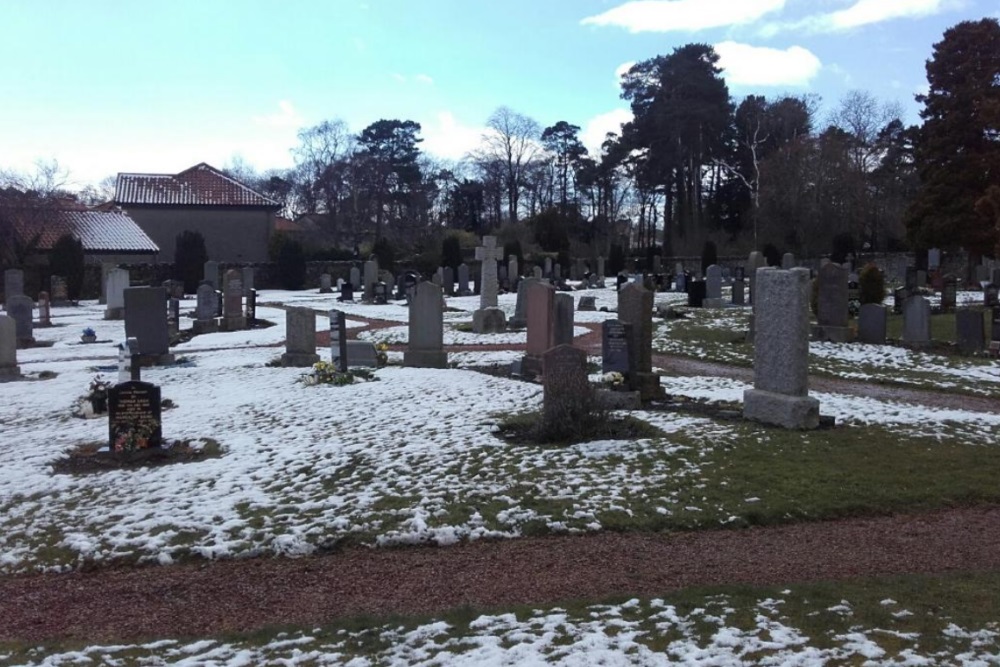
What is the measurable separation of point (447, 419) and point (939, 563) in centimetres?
626

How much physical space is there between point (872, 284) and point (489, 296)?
10.7 m

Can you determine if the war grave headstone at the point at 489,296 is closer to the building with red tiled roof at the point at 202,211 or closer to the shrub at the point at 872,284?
the shrub at the point at 872,284

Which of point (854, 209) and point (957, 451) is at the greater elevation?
point (854, 209)

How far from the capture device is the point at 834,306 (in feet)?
64.4

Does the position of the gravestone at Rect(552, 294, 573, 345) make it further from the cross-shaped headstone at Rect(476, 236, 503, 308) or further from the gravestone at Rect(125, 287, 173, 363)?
the cross-shaped headstone at Rect(476, 236, 503, 308)

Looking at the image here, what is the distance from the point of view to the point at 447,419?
11.1m

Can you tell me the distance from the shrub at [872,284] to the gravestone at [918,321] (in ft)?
14.4

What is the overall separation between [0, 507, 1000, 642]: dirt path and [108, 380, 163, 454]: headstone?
329cm

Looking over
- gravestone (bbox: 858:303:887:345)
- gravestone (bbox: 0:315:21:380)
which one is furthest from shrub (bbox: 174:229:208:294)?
gravestone (bbox: 858:303:887:345)

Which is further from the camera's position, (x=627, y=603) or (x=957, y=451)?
(x=957, y=451)

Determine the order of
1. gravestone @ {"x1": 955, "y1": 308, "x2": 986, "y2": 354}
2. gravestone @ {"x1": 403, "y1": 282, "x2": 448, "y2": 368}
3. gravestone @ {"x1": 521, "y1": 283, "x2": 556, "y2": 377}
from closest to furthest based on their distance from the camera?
gravestone @ {"x1": 521, "y1": 283, "x2": 556, "y2": 377} < gravestone @ {"x1": 403, "y1": 282, "x2": 448, "y2": 368} < gravestone @ {"x1": 955, "y1": 308, "x2": 986, "y2": 354}

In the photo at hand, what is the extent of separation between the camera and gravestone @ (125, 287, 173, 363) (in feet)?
57.0

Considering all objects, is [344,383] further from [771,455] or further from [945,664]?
[945,664]

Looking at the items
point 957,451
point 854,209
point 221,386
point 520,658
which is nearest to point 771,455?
point 957,451
